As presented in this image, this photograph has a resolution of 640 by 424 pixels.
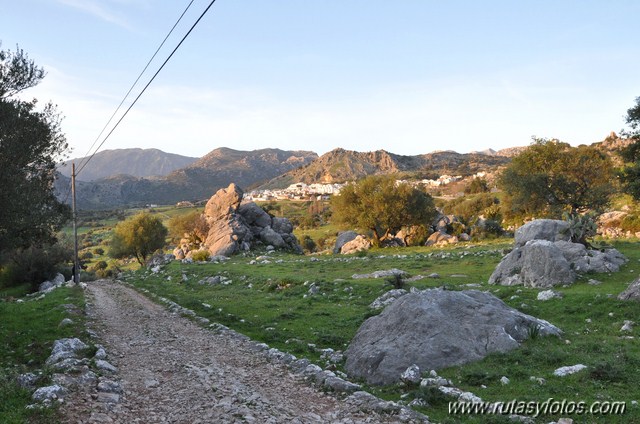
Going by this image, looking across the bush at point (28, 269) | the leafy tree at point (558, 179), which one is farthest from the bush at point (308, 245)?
the bush at point (28, 269)

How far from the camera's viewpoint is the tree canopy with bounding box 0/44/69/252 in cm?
1762

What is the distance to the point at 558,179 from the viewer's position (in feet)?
166

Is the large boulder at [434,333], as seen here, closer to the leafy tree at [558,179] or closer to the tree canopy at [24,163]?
the tree canopy at [24,163]

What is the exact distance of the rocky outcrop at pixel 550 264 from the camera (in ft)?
79.4

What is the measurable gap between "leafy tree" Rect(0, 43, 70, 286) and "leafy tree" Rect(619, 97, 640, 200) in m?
37.9

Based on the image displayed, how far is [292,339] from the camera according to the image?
16875 mm

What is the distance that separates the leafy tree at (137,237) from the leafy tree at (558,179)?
53528mm

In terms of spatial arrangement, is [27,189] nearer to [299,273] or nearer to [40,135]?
[40,135]

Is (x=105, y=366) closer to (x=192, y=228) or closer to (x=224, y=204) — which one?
(x=224, y=204)

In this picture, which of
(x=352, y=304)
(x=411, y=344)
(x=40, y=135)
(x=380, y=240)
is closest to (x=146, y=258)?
(x=380, y=240)

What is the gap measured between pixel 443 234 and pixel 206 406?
59.0 metres

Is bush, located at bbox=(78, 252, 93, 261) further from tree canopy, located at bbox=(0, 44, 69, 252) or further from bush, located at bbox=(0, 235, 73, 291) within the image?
tree canopy, located at bbox=(0, 44, 69, 252)

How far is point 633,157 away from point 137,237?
2579 inches

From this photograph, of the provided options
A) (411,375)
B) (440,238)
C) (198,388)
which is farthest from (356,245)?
(198,388)
